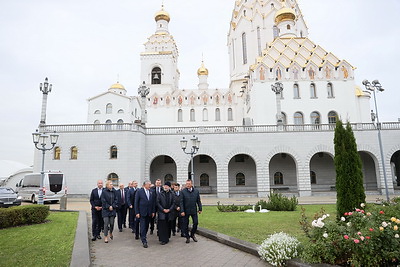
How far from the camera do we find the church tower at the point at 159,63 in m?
45.0

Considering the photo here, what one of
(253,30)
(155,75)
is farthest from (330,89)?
(155,75)

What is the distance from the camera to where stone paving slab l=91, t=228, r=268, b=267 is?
609 centimetres

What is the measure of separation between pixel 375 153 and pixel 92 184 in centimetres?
2537

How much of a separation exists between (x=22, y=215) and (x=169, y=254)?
686 cm

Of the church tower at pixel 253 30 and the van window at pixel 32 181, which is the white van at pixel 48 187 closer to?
the van window at pixel 32 181

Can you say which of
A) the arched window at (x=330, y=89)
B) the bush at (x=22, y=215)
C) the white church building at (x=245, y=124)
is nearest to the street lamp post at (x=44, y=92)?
the white church building at (x=245, y=124)

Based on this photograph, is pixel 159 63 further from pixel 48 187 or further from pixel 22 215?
pixel 22 215

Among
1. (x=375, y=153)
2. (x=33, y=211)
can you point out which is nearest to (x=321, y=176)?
(x=375, y=153)

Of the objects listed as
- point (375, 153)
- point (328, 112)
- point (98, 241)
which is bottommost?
point (98, 241)

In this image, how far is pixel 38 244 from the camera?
7.39 m

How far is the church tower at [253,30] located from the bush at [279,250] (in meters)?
37.9

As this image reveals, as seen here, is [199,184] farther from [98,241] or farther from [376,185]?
[98,241]

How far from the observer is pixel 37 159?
23.9m

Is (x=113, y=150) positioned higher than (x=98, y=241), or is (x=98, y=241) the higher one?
(x=113, y=150)
